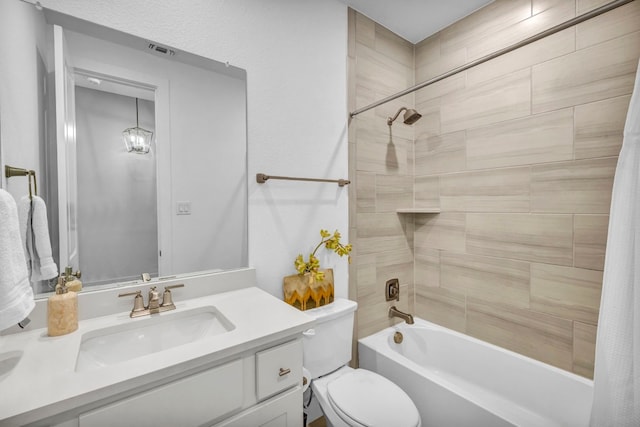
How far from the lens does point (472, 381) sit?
5.68 ft

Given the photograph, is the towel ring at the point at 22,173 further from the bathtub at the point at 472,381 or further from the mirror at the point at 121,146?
the bathtub at the point at 472,381

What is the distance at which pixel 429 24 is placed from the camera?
1.94 meters

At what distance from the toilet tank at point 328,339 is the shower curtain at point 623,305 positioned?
99 centimetres

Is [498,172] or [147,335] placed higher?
[498,172]

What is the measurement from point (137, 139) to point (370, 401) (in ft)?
4.80

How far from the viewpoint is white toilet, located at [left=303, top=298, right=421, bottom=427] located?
1.15 meters

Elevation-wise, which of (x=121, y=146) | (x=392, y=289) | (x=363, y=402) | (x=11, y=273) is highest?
(x=121, y=146)

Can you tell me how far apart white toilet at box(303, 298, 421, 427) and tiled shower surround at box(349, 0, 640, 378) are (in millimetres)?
340

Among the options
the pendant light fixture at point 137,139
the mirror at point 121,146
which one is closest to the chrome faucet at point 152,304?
the mirror at point 121,146

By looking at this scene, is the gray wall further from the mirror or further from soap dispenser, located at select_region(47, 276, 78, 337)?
soap dispenser, located at select_region(47, 276, 78, 337)

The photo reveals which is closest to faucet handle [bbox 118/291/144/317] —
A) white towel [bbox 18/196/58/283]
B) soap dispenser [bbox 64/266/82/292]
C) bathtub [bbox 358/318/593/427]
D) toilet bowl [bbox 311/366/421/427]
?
soap dispenser [bbox 64/266/82/292]

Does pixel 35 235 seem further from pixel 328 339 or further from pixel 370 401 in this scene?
pixel 370 401

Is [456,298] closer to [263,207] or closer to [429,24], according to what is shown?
[263,207]

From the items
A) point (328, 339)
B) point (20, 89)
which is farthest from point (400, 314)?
point (20, 89)
